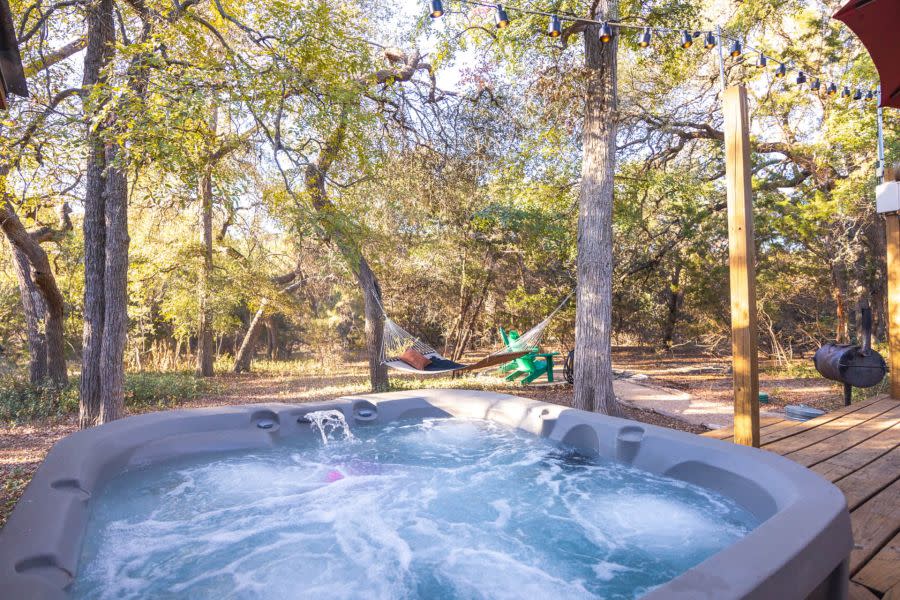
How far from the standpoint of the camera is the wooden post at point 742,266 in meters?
2.45

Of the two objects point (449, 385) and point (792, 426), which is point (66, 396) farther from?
point (792, 426)

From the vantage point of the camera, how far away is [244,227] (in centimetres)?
813

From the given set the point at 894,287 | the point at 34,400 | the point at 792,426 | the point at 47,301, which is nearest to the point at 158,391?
the point at 34,400

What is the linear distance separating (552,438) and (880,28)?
2.46m

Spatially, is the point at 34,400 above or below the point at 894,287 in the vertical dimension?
below

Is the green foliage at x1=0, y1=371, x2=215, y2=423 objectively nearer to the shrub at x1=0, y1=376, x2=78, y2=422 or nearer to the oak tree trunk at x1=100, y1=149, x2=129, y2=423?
the shrub at x1=0, y1=376, x2=78, y2=422

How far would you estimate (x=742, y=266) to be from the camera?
8.13 feet

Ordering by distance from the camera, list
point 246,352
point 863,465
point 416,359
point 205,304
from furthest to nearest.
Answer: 1. point 246,352
2. point 205,304
3. point 416,359
4. point 863,465

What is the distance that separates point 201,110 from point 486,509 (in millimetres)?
2827

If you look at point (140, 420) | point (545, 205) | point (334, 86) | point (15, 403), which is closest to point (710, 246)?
point (545, 205)

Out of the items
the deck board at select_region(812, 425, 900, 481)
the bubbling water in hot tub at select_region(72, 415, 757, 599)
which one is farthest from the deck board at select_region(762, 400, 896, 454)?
the bubbling water in hot tub at select_region(72, 415, 757, 599)

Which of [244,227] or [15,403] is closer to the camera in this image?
[15,403]

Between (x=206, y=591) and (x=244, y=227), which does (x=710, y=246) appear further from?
(x=206, y=591)

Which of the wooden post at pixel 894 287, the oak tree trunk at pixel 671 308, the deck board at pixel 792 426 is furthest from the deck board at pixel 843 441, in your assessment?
the oak tree trunk at pixel 671 308
